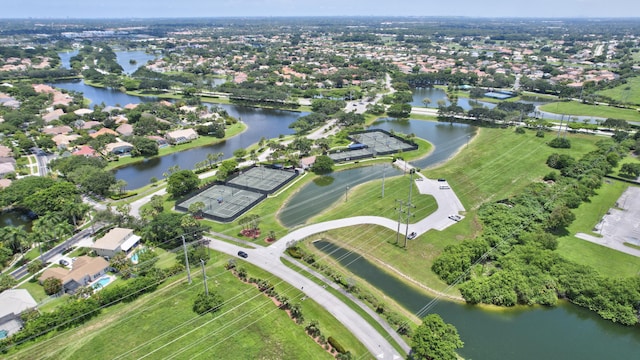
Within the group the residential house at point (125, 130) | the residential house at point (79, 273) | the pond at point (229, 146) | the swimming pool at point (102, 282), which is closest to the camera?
the residential house at point (79, 273)

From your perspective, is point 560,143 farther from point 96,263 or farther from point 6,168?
point 6,168

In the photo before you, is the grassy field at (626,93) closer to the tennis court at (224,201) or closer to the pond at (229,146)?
the pond at (229,146)

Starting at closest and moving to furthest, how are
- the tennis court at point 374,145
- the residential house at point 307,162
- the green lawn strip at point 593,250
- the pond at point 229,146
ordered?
the green lawn strip at point 593,250 < the residential house at point 307,162 < the pond at point 229,146 < the tennis court at point 374,145

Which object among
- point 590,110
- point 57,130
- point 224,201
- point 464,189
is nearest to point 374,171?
point 464,189

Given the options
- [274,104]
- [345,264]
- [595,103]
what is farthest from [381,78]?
[345,264]

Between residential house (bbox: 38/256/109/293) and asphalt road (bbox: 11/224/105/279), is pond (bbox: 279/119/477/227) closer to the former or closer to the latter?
residential house (bbox: 38/256/109/293)

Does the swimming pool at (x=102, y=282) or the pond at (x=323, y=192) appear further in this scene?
the pond at (x=323, y=192)

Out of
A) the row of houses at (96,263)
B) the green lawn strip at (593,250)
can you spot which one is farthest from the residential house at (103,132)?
the green lawn strip at (593,250)

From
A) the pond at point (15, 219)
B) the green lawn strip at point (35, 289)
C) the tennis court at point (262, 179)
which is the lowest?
the pond at point (15, 219)
